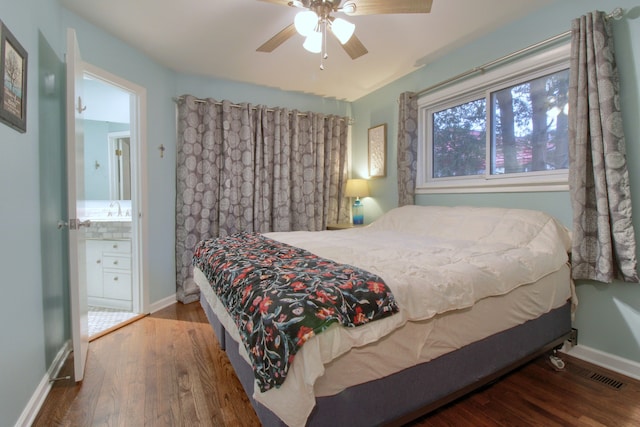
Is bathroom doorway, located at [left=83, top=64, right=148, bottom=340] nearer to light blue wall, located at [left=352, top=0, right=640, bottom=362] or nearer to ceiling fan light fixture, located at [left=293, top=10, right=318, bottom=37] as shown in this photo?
ceiling fan light fixture, located at [left=293, top=10, right=318, bottom=37]

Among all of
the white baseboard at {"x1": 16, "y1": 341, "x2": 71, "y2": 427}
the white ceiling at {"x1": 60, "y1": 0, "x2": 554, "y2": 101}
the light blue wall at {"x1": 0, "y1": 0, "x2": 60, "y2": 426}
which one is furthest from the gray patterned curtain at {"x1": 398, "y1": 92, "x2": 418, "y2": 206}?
the white baseboard at {"x1": 16, "y1": 341, "x2": 71, "y2": 427}

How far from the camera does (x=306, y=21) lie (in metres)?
1.77

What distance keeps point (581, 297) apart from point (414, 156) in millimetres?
1859

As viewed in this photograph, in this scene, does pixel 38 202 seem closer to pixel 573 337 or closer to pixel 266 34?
pixel 266 34

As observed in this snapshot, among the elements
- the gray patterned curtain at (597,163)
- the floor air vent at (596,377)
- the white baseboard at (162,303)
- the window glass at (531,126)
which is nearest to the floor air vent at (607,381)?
the floor air vent at (596,377)

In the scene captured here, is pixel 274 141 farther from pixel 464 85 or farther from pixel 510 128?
pixel 510 128

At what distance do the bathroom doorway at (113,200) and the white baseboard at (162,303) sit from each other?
0.31 feet

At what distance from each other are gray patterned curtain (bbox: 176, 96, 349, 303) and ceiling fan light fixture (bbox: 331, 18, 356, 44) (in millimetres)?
1846

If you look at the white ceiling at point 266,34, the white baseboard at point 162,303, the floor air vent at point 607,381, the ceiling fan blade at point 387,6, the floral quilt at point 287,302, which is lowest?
the floor air vent at point 607,381

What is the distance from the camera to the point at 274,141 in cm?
368

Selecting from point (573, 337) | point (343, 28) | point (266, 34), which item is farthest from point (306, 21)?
point (573, 337)

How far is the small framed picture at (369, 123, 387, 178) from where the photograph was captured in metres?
3.73

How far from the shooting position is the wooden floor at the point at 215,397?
1484 mm

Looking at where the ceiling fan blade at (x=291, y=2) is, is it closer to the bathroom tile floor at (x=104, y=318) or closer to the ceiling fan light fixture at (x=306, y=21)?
the ceiling fan light fixture at (x=306, y=21)
